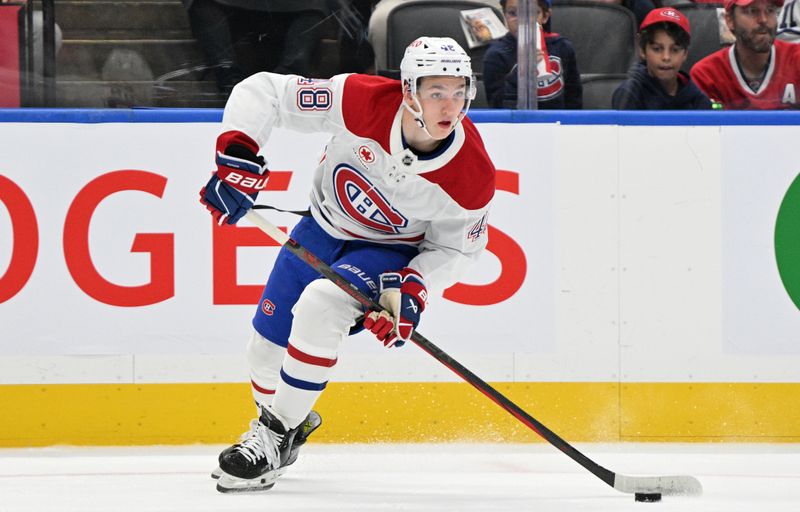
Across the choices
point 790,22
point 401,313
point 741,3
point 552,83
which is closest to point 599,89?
point 552,83

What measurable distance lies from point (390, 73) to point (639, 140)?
77cm

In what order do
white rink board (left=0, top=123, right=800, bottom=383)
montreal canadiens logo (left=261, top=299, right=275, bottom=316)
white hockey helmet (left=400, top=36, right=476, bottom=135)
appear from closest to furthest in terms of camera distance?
white hockey helmet (left=400, top=36, right=476, bottom=135)
montreal canadiens logo (left=261, top=299, right=275, bottom=316)
white rink board (left=0, top=123, right=800, bottom=383)

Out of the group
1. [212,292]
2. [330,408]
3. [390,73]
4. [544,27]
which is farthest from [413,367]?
[544,27]

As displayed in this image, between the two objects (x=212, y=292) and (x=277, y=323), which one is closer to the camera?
(x=277, y=323)

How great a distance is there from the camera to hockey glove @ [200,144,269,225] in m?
2.59

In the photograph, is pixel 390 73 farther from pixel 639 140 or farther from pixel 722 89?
pixel 722 89

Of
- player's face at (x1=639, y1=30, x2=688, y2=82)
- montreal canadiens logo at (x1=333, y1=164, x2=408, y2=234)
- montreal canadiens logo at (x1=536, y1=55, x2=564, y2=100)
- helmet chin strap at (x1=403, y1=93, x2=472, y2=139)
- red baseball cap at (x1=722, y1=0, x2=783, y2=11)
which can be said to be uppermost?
red baseball cap at (x1=722, y1=0, x2=783, y2=11)

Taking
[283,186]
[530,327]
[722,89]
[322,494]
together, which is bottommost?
[322,494]

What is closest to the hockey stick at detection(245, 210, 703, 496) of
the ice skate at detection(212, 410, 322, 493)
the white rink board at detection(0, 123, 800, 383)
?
the ice skate at detection(212, 410, 322, 493)

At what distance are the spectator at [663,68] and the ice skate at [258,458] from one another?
1551 mm

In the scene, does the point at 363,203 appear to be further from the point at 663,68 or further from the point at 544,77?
the point at 663,68

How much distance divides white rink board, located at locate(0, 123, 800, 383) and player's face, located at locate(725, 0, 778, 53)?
311 millimetres

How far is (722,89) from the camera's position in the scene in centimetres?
362

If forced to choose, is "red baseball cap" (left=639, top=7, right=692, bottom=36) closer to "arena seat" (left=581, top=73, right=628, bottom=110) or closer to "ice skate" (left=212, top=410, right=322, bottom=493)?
"arena seat" (left=581, top=73, right=628, bottom=110)
